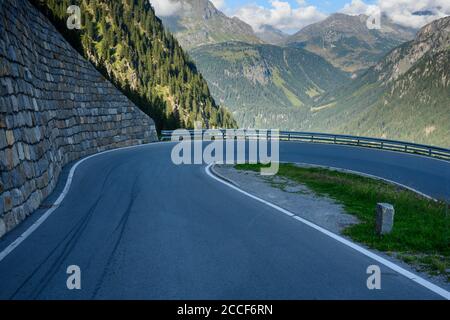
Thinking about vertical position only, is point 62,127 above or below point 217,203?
above

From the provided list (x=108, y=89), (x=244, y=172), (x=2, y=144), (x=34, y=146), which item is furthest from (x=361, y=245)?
(x=108, y=89)

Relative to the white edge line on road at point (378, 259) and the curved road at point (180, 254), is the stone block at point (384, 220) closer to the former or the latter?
the white edge line on road at point (378, 259)

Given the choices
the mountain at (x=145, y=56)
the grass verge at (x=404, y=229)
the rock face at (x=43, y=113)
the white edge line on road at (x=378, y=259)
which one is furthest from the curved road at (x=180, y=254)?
the mountain at (x=145, y=56)

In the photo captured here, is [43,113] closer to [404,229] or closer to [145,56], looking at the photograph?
[404,229]

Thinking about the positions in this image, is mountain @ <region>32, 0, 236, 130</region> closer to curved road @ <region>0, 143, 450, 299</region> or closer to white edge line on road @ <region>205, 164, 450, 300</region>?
curved road @ <region>0, 143, 450, 299</region>

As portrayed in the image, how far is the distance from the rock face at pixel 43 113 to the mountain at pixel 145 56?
5601cm

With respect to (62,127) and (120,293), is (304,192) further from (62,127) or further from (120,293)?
(62,127)

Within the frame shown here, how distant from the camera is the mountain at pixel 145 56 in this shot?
92.9 m

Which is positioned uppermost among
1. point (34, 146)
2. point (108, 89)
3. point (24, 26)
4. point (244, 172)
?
point (24, 26)

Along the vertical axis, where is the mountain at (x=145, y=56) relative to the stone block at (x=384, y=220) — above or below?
above

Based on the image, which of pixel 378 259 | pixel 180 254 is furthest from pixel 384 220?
pixel 180 254

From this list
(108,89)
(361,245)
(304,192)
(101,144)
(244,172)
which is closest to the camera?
(361,245)

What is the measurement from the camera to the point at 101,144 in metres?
26.8

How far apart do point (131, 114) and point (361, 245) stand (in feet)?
89.9
